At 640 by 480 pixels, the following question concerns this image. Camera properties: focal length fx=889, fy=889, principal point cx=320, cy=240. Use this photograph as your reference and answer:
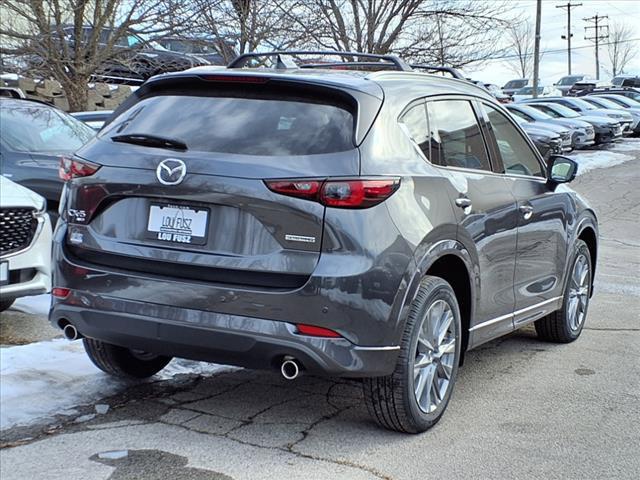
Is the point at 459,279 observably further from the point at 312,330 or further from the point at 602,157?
the point at 602,157

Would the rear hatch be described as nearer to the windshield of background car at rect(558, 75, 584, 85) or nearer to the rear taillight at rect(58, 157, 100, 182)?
the rear taillight at rect(58, 157, 100, 182)

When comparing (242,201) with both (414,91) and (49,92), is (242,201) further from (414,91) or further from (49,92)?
(49,92)

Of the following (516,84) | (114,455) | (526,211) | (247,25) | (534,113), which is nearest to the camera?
(114,455)

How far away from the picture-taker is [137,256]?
412cm

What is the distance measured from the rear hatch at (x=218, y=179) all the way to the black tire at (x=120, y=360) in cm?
Result: 78

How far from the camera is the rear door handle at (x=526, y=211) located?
540 centimetres

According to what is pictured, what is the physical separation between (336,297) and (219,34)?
12.7 metres

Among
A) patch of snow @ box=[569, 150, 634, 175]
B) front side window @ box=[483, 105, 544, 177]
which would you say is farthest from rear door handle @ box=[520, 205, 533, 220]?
patch of snow @ box=[569, 150, 634, 175]

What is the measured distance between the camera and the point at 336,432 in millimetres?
4387

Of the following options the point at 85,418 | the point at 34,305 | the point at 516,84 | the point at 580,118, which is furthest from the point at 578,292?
the point at 516,84

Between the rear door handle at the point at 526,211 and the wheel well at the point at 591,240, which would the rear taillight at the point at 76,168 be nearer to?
the rear door handle at the point at 526,211

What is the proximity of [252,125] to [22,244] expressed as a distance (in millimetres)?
2906

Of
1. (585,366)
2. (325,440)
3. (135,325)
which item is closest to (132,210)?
(135,325)

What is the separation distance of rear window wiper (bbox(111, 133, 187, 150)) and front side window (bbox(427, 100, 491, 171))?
4.21 ft
